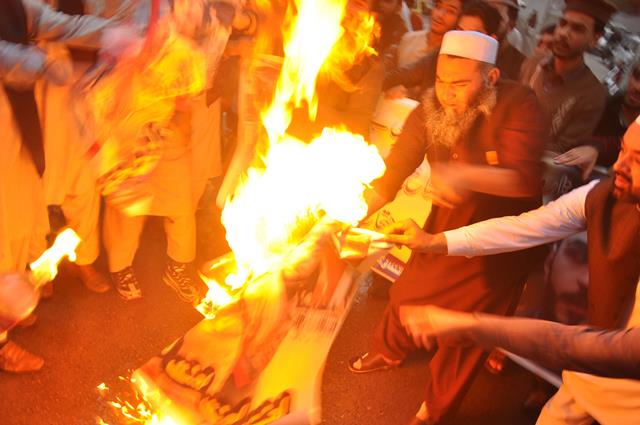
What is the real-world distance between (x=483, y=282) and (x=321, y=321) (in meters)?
1.47

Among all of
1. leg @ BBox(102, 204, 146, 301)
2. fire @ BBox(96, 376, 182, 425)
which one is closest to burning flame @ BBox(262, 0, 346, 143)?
leg @ BBox(102, 204, 146, 301)

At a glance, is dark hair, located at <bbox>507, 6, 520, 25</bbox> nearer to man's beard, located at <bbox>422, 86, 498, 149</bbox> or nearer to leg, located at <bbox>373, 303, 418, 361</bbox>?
man's beard, located at <bbox>422, 86, 498, 149</bbox>

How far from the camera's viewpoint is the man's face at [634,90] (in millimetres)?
4242

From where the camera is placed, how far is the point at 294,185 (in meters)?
3.14

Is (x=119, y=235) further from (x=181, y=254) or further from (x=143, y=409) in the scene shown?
(x=143, y=409)


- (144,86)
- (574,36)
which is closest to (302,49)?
(144,86)

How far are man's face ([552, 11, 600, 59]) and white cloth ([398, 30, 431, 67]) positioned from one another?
104cm

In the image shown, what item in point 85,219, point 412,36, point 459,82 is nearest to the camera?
point 459,82

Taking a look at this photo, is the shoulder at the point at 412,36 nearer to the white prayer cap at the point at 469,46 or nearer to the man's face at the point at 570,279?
the white prayer cap at the point at 469,46

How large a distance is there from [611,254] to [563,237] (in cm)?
46

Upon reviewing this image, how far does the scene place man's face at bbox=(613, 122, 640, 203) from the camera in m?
2.44

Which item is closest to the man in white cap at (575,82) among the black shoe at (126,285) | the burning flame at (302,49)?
the burning flame at (302,49)

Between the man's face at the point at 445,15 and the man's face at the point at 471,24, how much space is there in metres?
0.29

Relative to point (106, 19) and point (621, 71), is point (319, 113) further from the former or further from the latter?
point (621, 71)
